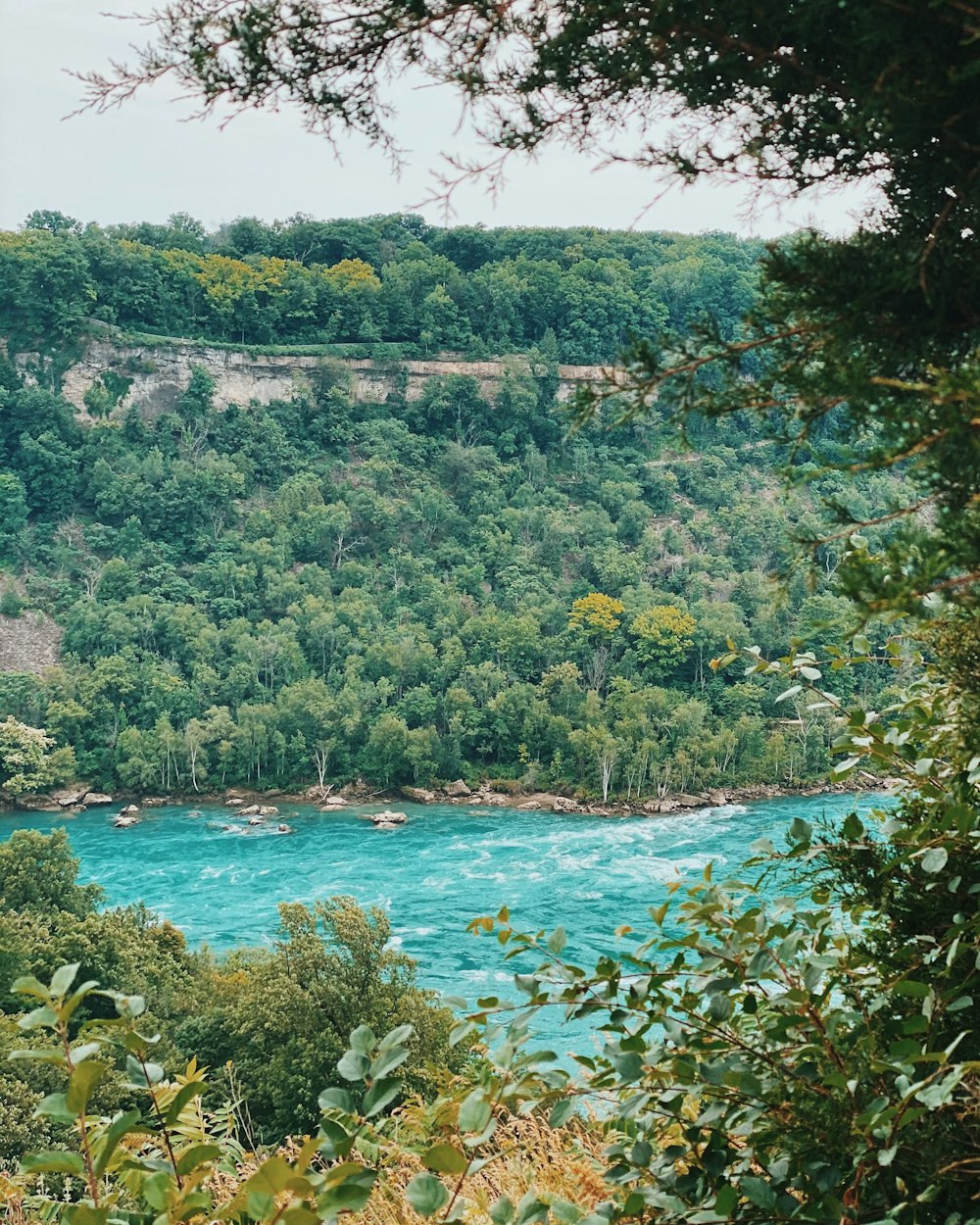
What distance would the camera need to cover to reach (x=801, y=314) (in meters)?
1.29

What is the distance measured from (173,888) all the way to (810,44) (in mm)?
19599

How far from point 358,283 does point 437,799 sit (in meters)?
23.2

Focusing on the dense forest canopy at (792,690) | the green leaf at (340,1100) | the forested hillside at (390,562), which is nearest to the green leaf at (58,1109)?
the dense forest canopy at (792,690)

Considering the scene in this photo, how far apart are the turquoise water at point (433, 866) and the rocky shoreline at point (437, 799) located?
0.51 meters

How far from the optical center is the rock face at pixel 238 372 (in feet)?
117

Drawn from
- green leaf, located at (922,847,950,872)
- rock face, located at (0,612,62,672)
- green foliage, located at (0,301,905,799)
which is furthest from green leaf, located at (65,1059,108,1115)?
rock face, located at (0,612,62,672)

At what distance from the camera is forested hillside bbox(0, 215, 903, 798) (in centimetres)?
2677

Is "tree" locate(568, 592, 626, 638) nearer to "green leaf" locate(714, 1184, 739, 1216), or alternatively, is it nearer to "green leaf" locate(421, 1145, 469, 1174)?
"green leaf" locate(714, 1184, 739, 1216)

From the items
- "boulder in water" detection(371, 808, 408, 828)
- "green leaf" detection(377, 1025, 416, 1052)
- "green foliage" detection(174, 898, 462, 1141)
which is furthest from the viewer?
"boulder in water" detection(371, 808, 408, 828)

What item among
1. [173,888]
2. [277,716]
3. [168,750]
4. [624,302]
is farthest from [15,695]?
[624,302]

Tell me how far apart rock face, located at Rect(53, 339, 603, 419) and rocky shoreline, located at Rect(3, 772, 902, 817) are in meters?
15.0

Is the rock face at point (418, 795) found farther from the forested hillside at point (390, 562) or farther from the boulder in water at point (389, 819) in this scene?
the boulder in water at point (389, 819)

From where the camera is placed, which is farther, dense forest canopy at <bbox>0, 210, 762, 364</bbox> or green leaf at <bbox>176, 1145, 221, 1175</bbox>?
dense forest canopy at <bbox>0, 210, 762, 364</bbox>

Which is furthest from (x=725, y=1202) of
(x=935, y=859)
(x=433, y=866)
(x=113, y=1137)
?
(x=433, y=866)
